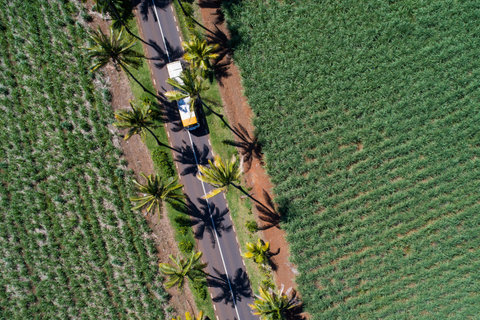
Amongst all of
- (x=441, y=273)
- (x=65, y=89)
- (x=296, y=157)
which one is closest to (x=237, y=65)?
(x=296, y=157)

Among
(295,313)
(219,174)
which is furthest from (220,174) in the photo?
(295,313)

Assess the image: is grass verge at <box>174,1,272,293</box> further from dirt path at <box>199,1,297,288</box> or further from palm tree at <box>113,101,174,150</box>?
palm tree at <box>113,101,174,150</box>

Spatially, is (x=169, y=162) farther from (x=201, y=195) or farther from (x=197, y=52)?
(x=197, y=52)

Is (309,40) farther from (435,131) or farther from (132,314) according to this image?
(132,314)

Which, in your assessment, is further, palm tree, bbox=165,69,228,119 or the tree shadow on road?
the tree shadow on road

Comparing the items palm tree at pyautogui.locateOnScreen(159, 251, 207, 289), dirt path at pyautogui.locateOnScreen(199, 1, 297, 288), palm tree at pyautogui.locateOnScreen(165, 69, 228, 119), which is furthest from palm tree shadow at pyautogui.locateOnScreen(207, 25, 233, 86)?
palm tree at pyautogui.locateOnScreen(159, 251, 207, 289)

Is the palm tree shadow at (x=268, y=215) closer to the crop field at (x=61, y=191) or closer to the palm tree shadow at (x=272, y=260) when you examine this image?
the palm tree shadow at (x=272, y=260)

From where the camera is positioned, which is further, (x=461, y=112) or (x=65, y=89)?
(x=65, y=89)
